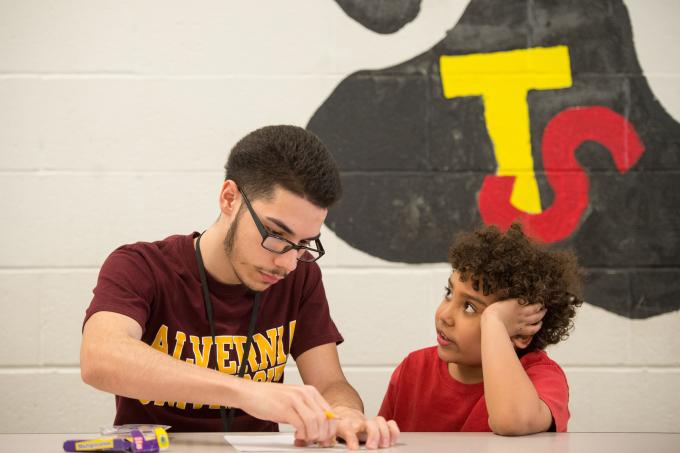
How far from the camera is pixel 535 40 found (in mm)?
2586

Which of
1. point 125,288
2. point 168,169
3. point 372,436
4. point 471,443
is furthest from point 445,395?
point 168,169

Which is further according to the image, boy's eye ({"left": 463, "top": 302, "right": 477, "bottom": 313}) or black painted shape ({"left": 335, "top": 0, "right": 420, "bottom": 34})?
black painted shape ({"left": 335, "top": 0, "right": 420, "bottom": 34})

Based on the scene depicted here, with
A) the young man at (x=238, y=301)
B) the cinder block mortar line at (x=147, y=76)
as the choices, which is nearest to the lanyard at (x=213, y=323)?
the young man at (x=238, y=301)

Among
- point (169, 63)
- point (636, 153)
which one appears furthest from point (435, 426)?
point (169, 63)

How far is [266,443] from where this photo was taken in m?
1.39

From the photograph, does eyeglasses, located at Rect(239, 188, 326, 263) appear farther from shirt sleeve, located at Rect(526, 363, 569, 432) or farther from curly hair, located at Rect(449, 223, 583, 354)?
shirt sleeve, located at Rect(526, 363, 569, 432)

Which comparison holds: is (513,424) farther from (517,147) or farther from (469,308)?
(517,147)

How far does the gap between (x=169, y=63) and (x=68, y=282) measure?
2.53 feet

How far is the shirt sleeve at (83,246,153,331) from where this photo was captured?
1541 millimetres

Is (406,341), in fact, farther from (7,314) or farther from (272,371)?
(7,314)

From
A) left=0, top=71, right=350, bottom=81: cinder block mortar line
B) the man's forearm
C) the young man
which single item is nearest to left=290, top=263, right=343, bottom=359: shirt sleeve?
the young man

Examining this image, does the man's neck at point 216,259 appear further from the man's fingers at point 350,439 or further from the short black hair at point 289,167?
the man's fingers at point 350,439

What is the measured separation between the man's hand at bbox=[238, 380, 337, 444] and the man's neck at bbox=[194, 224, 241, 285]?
0.44m

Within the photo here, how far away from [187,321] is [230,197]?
0.29 m
